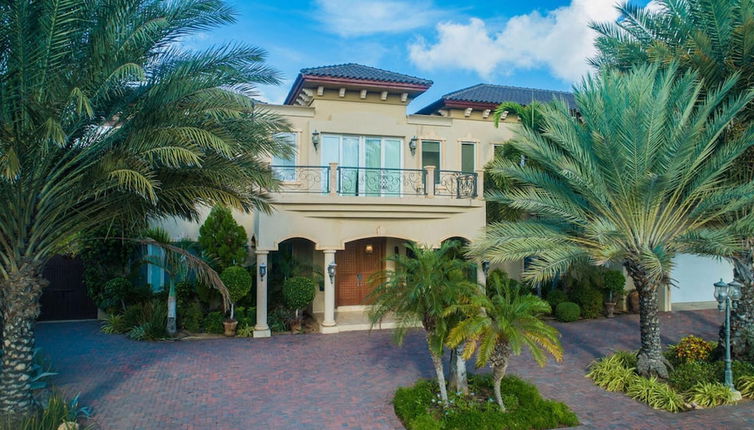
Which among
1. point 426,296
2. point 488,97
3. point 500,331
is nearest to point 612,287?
point 488,97

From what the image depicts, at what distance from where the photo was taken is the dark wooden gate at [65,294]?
1677cm

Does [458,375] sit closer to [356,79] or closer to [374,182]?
[374,182]

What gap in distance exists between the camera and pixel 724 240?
9.26 m

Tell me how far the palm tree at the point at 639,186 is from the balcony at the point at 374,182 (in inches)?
180

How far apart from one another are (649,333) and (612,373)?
109 centimetres

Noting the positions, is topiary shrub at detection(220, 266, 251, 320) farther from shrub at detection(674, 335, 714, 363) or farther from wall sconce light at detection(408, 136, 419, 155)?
shrub at detection(674, 335, 714, 363)

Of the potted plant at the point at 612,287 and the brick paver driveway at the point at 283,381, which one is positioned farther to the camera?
the potted plant at the point at 612,287

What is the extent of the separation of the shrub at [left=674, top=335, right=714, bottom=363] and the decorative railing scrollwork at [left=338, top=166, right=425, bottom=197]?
776cm

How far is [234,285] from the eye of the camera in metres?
14.2

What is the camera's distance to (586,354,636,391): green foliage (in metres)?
10.2

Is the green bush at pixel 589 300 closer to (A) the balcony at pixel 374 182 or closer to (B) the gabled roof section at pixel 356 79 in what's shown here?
(A) the balcony at pixel 374 182

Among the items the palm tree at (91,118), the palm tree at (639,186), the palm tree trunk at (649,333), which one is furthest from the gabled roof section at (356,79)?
the palm tree trunk at (649,333)

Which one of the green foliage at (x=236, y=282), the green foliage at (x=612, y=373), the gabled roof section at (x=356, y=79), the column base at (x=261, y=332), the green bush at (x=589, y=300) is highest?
the gabled roof section at (x=356, y=79)

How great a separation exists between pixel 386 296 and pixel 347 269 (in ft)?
31.8
